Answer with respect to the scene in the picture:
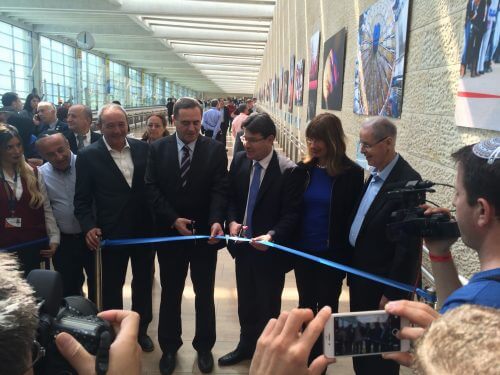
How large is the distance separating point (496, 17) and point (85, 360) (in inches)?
86.4

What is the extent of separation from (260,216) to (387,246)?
922 mm

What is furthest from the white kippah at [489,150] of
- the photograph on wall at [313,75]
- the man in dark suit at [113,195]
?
the photograph on wall at [313,75]

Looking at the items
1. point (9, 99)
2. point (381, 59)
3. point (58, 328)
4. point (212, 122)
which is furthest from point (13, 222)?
point (212, 122)

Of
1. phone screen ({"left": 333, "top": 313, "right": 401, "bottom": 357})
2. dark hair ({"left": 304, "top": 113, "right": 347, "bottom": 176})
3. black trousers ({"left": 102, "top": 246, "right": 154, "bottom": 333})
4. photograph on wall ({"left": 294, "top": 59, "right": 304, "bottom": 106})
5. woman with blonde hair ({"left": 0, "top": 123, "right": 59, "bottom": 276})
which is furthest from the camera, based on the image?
photograph on wall ({"left": 294, "top": 59, "right": 304, "bottom": 106})

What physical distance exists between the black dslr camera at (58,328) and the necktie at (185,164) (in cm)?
179

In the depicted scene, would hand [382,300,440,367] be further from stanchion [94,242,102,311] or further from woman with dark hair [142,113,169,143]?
woman with dark hair [142,113,169,143]

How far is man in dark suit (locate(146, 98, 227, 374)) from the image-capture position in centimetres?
296

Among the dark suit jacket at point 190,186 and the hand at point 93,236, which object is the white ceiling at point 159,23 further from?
the hand at point 93,236

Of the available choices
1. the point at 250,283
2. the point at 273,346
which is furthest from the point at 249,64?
the point at 273,346

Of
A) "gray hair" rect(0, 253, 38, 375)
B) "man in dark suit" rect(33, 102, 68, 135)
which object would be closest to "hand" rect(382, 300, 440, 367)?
"gray hair" rect(0, 253, 38, 375)

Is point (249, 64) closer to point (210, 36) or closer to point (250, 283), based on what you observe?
point (210, 36)

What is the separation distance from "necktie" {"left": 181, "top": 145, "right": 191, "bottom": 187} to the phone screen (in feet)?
6.76

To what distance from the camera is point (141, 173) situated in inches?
123

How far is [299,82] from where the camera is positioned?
32.9ft
